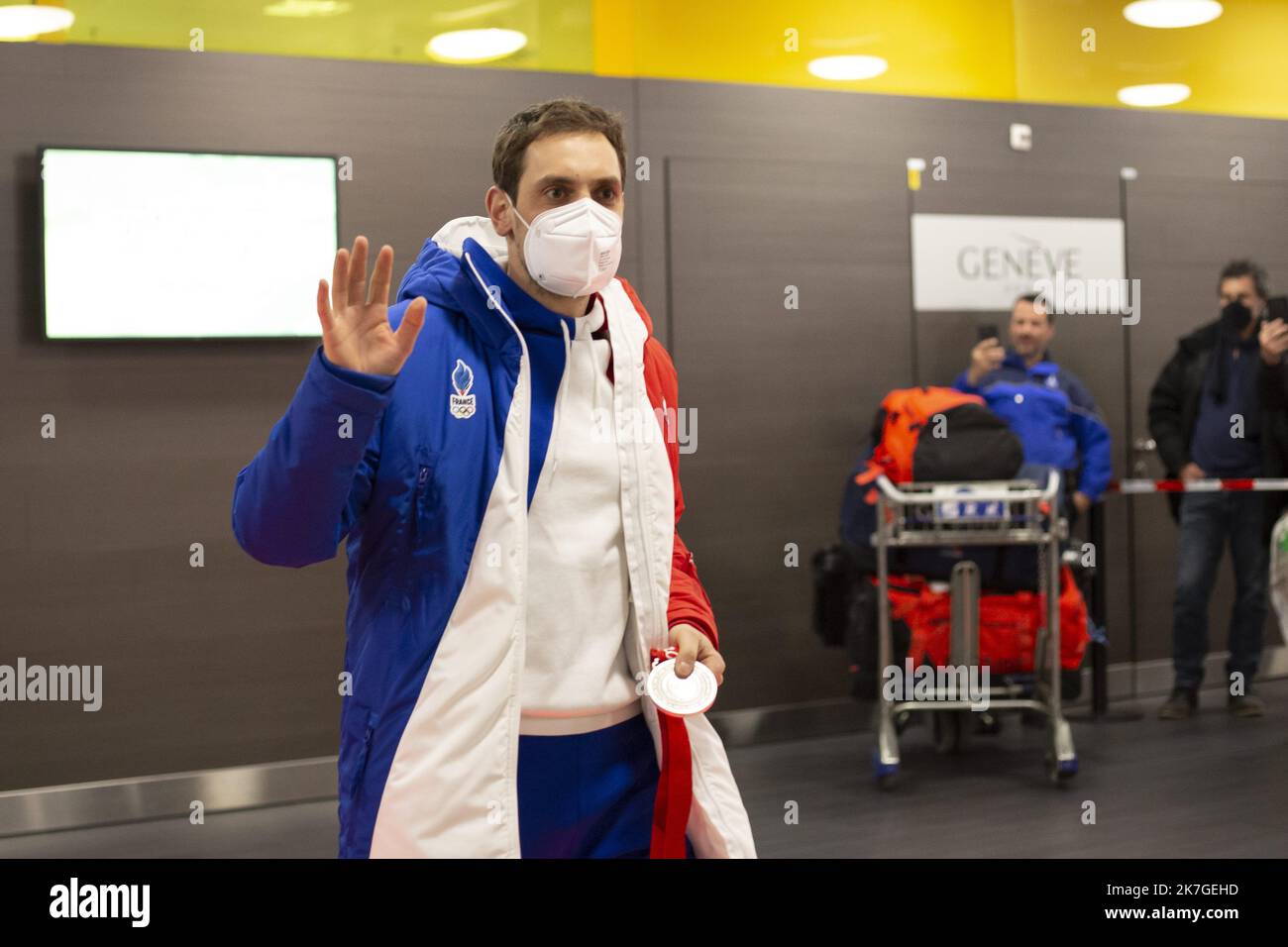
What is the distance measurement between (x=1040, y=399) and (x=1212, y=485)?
1049 millimetres

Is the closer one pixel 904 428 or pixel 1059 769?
pixel 1059 769

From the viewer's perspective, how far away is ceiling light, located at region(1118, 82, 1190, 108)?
23.7ft

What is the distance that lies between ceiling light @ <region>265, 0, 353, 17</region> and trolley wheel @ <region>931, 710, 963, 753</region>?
371cm

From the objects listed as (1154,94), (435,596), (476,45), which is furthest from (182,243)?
(1154,94)

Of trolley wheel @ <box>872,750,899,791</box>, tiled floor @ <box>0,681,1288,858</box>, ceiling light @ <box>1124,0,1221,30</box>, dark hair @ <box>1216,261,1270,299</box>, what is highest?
ceiling light @ <box>1124,0,1221,30</box>

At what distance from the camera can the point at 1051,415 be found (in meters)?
6.07

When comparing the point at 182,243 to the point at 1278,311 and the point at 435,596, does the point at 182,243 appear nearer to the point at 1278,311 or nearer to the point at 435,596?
the point at 435,596

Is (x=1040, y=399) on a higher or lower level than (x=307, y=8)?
lower

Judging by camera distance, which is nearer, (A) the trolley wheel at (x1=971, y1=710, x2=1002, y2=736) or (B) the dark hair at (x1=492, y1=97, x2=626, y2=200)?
(B) the dark hair at (x1=492, y1=97, x2=626, y2=200)

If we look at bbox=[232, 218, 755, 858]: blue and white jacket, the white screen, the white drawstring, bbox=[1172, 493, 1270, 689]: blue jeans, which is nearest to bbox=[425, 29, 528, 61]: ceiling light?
the white screen

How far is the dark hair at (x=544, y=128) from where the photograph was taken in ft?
6.34

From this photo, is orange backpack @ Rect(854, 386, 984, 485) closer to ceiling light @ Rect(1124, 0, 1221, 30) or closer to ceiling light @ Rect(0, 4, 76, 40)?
ceiling light @ Rect(1124, 0, 1221, 30)

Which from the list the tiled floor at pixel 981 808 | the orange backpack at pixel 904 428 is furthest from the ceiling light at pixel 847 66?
the tiled floor at pixel 981 808

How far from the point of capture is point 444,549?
1731 millimetres
